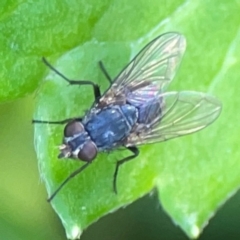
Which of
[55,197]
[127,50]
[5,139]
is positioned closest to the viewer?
[55,197]

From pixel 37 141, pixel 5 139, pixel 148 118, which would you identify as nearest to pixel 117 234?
pixel 5 139

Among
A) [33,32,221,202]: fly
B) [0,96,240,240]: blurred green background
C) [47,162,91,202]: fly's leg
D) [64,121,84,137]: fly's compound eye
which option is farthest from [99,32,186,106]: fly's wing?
[0,96,240,240]: blurred green background

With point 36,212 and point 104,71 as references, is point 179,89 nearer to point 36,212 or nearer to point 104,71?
point 104,71

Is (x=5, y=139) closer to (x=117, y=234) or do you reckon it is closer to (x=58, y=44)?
(x=117, y=234)

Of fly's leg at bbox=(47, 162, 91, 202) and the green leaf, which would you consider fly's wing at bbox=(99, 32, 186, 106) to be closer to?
the green leaf

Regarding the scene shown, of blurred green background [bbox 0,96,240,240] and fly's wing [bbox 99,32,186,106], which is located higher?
fly's wing [bbox 99,32,186,106]

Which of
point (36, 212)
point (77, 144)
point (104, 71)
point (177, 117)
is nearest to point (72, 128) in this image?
point (77, 144)

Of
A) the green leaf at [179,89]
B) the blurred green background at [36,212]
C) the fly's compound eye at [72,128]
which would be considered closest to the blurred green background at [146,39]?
the green leaf at [179,89]
